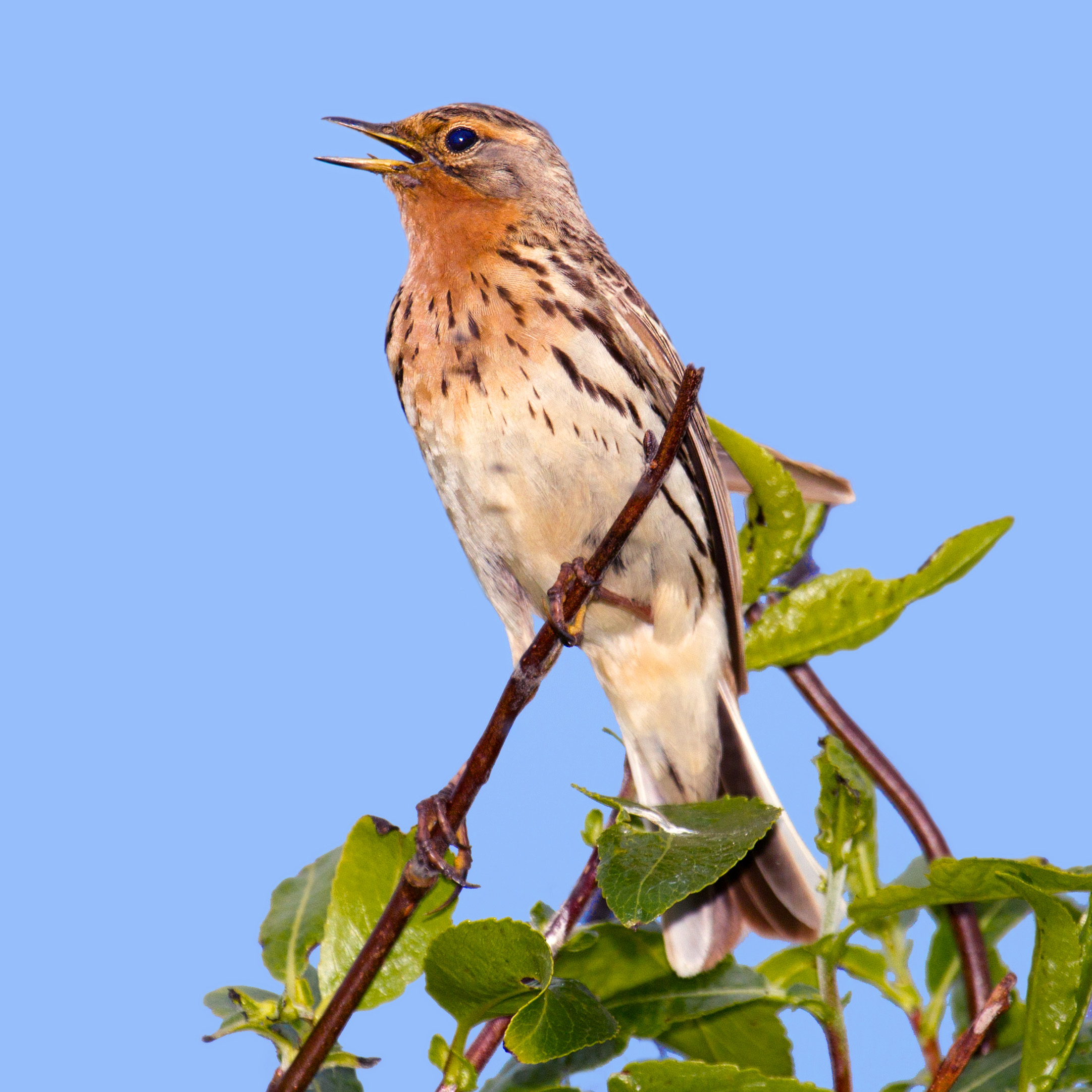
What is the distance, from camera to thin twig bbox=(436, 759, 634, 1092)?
43.1 inches

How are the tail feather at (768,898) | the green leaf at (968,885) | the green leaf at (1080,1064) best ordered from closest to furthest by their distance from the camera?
the green leaf at (968,885) → the green leaf at (1080,1064) → the tail feather at (768,898)

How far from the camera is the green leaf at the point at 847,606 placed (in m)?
1.22

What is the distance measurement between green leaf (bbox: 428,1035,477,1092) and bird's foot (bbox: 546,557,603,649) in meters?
0.38

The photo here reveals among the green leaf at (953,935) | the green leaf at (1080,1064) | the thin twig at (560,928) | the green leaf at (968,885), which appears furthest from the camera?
the green leaf at (953,935)

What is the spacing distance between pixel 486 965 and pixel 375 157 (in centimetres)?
101

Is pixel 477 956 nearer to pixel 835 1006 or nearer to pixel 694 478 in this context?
pixel 835 1006

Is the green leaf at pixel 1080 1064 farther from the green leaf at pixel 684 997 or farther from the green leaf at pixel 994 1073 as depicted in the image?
the green leaf at pixel 684 997

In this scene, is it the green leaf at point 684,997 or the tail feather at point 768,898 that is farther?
the tail feather at point 768,898

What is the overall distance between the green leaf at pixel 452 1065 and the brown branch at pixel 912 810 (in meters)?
0.46

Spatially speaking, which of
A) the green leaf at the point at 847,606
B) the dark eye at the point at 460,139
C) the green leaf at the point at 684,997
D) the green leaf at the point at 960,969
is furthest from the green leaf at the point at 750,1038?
the dark eye at the point at 460,139

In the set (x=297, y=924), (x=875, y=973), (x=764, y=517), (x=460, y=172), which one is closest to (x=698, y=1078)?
(x=875, y=973)

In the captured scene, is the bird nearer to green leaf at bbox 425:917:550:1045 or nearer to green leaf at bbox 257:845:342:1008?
green leaf at bbox 425:917:550:1045

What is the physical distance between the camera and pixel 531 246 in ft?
4.87

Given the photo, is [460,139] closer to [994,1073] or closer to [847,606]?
[847,606]
